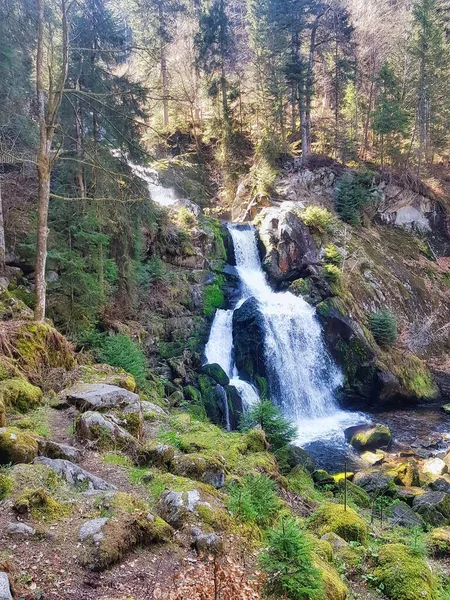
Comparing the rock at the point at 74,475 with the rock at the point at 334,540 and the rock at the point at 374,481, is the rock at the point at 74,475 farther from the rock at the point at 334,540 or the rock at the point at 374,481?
the rock at the point at 374,481

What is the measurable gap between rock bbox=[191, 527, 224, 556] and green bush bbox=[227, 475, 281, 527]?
74 centimetres

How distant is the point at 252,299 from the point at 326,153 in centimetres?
1558

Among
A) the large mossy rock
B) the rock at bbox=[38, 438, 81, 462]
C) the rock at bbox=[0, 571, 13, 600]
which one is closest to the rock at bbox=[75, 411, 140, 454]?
the rock at bbox=[38, 438, 81, 462]

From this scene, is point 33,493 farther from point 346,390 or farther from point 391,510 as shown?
point 346,390

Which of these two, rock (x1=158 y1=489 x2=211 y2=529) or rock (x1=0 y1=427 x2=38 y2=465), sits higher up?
rock (x1=0 y1=427 x2=38 y2=465)

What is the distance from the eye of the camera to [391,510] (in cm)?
A: 846

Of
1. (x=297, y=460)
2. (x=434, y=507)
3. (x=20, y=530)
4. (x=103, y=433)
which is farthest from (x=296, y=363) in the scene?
(x=20, y=530)

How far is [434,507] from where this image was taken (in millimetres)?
8969

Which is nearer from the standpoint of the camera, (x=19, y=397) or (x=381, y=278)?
(x=19, y=397)

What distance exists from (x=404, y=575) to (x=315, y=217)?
19.1 meters

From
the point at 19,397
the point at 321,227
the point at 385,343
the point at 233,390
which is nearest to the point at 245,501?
the point at 19,397

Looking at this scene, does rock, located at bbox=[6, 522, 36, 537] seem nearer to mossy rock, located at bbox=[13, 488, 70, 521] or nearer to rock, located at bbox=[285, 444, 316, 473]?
mossy rock, located at bbox=[13, 488, 70, 521]

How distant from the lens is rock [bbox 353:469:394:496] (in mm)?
10312

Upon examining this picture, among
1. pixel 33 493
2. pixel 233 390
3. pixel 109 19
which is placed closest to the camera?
pixel 33 493
